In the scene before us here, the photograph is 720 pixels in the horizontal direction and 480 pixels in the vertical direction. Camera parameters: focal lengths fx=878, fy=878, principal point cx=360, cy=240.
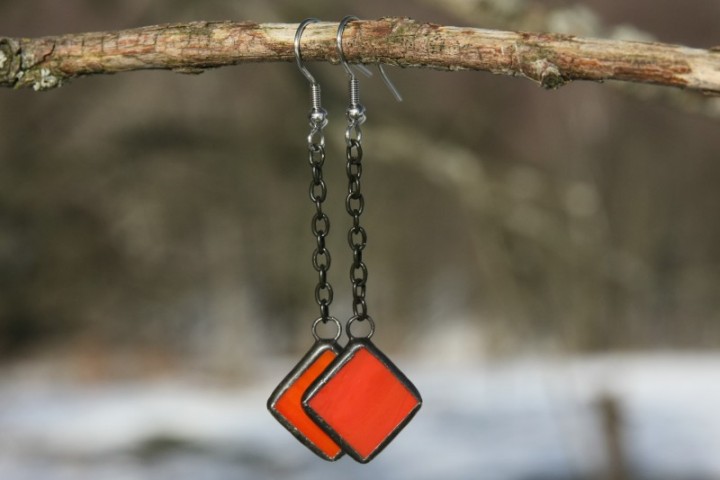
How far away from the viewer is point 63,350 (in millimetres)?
7730

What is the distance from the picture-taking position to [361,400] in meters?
1.65

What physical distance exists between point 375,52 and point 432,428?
5040mm

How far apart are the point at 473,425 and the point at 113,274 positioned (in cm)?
Result: 360

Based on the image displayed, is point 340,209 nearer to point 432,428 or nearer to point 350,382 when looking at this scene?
point 432,428

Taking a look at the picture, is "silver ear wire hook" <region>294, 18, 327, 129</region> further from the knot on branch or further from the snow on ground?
the snow on ground

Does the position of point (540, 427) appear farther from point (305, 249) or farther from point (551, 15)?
point (551, 15)

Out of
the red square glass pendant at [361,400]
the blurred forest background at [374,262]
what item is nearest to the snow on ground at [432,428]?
the blurred forest background at [374,262]

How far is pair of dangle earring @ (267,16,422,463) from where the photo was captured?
5.31 feet

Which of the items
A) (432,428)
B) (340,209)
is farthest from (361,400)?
(340,209)

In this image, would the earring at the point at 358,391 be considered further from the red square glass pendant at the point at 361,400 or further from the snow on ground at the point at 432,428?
the snow on ground at the point at 432,428

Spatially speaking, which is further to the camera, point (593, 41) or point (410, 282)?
point (410, 282)

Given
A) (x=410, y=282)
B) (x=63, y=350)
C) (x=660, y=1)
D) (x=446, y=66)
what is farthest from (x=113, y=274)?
(x=446, y=66)

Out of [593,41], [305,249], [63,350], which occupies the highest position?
[305,249]

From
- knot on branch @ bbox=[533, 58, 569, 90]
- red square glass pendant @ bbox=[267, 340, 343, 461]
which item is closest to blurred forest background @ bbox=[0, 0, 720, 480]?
red square glass pendant @ bbox=[267, 340, 343, 461]
